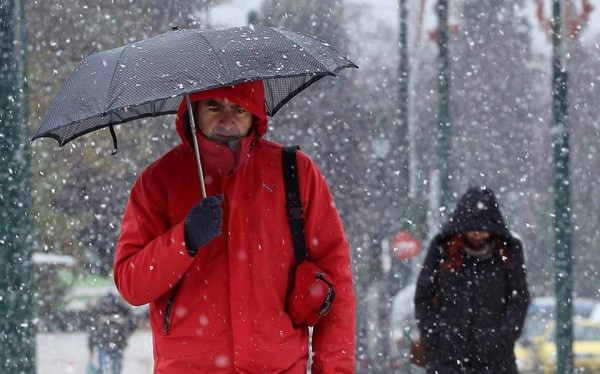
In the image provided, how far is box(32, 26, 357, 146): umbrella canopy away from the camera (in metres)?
3.43

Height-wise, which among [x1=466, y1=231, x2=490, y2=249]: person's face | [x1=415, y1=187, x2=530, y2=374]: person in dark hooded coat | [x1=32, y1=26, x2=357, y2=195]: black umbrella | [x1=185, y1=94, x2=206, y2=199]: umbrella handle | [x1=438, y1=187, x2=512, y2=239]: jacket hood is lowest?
[x1=415, y1=187, x2=530, y2=374]: person in dark hooded coat

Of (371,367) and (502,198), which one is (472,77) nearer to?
(502,198)

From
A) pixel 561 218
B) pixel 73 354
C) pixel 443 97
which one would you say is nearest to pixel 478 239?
pixel 561 218

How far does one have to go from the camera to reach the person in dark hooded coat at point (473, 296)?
5.80 metres

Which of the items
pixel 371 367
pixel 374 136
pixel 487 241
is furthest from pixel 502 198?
pixel 487 241

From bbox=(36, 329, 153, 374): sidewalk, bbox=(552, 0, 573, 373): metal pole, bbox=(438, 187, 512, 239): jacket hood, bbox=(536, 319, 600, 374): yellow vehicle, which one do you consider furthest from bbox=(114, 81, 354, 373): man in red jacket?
bbox=(536, 319, 600, 374): yellow vehicle

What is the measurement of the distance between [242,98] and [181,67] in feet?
0.65

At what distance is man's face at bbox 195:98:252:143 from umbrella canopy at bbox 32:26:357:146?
0.39ft

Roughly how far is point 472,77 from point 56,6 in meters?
21.1

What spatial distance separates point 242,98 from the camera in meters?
3.50

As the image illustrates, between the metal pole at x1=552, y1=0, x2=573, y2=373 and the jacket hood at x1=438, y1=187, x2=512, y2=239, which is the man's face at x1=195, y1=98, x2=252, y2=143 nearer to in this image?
the jacket hood at x1=438, y1=187, x2=512, y2=239

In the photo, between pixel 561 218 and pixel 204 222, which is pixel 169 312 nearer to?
pixel 204 222

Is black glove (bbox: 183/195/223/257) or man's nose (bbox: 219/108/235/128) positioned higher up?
man's nose (bbox: 219/108/235/128)

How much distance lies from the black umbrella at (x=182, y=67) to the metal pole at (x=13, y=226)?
6.95 ft
